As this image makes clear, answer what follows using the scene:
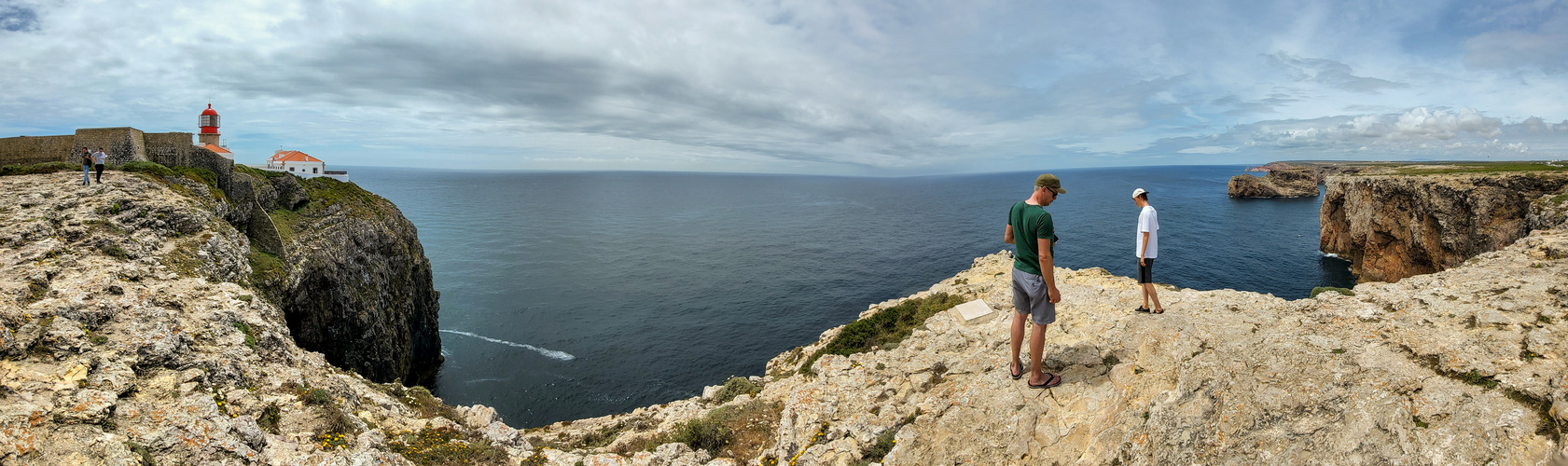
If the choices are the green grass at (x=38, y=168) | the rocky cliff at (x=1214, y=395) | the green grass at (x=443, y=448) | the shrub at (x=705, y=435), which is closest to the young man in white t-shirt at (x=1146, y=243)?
the rocky cliff at (x=1214, y=395)

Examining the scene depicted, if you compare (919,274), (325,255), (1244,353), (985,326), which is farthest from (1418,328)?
(919,274)

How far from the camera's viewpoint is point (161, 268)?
1352 cm

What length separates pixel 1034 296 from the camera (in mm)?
8102

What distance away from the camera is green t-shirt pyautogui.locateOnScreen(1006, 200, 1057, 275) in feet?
25.0

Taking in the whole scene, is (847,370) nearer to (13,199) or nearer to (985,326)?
(985,326)

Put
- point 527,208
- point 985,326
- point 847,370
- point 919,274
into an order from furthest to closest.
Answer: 1. point 527,208
2. point 919,274
3. point 985,326
4. point 847,370

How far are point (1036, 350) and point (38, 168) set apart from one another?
35.1 metres

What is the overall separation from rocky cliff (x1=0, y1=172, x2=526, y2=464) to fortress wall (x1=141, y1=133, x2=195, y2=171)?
10.9m

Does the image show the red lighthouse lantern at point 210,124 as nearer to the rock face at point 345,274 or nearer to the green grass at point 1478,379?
the rock face at point 345,274

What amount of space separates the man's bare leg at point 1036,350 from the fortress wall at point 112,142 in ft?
119

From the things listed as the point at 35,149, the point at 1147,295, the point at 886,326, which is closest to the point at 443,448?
the point at 1147,295

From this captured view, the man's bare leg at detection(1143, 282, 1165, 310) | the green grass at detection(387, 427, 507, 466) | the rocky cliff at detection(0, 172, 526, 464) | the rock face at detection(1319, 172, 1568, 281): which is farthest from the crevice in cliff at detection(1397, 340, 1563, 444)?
the rock face at detection(1319, 172, 1568, 281)

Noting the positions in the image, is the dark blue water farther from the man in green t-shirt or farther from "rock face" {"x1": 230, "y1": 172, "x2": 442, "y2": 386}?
the man in green t-shirt

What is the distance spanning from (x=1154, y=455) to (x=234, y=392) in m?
14.3
